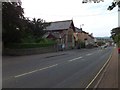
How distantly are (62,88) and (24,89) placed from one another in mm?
1589

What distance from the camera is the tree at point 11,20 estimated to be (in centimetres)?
4236

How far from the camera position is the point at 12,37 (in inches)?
1805

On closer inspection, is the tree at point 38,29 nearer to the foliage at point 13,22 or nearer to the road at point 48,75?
the foliage at point 13,22

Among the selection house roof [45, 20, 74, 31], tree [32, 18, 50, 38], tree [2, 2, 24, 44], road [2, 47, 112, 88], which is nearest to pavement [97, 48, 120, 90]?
road [2, 47, 112, 88]

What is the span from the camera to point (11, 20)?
4312 centimetres

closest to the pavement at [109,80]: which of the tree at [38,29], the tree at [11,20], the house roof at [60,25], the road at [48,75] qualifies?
the road at [48,75]

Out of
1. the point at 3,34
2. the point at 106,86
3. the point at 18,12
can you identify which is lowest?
the point at 106,86

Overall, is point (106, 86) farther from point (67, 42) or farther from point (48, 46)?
point (67, 42)

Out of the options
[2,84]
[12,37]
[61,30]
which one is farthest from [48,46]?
[2,84]

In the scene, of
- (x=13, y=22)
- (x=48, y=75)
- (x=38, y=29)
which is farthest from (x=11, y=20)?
(x=38, y=29)

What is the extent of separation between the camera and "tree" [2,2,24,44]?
4236 centimetres

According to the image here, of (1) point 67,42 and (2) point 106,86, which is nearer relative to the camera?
(2) point 106,86

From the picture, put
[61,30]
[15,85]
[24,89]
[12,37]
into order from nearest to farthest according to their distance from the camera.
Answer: [24,89] → [15,85] → [12,37] → [61,30]

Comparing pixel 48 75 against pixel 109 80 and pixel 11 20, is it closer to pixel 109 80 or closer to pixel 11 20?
pixel 109 80
